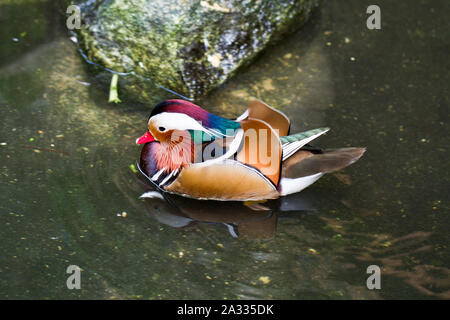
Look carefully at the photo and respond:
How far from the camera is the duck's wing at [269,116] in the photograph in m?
3.79

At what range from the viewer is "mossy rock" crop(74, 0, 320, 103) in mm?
4668

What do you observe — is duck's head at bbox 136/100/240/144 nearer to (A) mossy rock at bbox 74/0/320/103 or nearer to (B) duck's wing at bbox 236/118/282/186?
(B) duck's wing at bbox 236/118/282/186

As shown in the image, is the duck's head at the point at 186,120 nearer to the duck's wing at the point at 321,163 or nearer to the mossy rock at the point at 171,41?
the duck's wing at the point at 321,163

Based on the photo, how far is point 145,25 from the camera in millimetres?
4723

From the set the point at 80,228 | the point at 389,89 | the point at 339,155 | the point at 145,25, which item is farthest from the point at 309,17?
the point at 80,228

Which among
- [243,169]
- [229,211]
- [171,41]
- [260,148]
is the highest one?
[171,41]

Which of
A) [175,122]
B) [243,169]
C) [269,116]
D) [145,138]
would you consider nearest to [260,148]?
[243,169]

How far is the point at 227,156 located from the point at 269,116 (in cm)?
51

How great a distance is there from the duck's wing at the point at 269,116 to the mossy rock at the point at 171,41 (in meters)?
0.95

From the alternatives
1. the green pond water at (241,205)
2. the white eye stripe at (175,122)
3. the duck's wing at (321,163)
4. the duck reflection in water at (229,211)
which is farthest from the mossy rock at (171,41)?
the duck's wing at (321,163)

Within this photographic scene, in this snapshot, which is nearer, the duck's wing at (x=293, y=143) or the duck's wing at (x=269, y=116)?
the duck's wing at (x=293, y=143)

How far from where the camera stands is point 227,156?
350 centimetres

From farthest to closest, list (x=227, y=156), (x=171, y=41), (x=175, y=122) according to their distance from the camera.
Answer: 1. (x=171, y=41)
2. (x=175, y=122)
3. (x=227, y=156)

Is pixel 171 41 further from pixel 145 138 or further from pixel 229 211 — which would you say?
pixel 229 211
